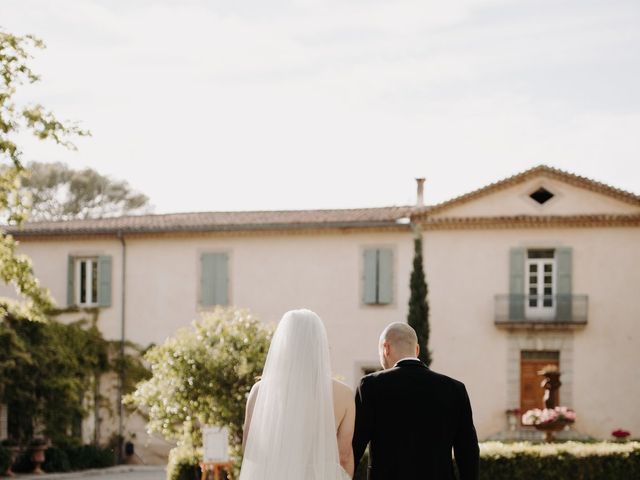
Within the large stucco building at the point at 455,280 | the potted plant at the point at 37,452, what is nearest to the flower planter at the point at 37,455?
the potted plant at the point at 37,452

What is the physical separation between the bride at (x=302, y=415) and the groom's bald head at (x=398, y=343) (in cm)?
31

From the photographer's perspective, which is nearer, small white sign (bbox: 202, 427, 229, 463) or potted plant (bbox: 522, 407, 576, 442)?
small white sign (bbox: 202, 427, 229, 463)

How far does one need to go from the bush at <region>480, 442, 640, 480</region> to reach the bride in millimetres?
8345

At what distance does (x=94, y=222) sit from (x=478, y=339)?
10264 mm

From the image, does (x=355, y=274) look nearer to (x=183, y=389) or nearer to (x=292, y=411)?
(x=183, y=389)

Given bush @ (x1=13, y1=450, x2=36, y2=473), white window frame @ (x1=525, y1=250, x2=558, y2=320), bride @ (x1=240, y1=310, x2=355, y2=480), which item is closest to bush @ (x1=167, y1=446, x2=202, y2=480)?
bush @ (x1=13, y1=450, x2=36, y2=473)

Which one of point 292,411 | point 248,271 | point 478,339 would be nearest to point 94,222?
point 248,271

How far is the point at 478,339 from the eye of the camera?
84.5 feet

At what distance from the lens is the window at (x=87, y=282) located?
89.7ft

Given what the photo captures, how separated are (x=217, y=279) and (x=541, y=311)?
7729 millimetres

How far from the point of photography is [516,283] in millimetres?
25500

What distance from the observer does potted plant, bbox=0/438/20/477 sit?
22.7 meters

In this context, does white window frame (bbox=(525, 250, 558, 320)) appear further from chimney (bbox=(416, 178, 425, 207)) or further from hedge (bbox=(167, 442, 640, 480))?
hedge (bbox=(167, 442, 640, 480))

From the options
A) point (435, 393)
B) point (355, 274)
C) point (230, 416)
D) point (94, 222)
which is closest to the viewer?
point (435, 393)
